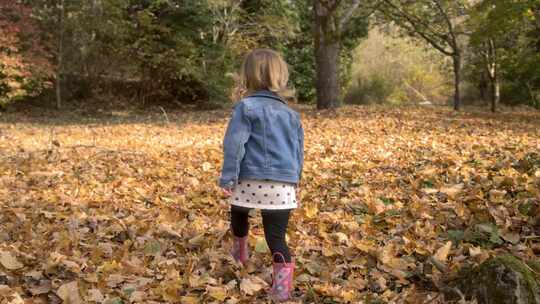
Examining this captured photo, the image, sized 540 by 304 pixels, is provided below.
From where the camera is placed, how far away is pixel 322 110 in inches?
567

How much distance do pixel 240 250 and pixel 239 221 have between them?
0.91ft

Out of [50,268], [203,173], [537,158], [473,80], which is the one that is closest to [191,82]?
[473,80]

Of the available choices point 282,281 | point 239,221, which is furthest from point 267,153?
point 282,281

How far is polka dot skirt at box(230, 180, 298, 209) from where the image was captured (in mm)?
2926

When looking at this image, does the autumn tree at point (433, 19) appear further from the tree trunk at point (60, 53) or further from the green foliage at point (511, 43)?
the tree trunk at point (60, 53)

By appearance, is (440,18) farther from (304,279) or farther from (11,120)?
(304,279)

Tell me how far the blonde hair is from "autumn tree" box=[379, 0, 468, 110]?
49.0 ft

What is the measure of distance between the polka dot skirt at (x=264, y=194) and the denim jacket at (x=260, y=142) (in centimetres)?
5

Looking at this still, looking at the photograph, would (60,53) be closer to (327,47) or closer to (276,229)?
(327,47)

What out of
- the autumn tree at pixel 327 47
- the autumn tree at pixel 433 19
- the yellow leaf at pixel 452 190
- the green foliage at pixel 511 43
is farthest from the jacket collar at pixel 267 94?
the autumn tree at pixel 433 19

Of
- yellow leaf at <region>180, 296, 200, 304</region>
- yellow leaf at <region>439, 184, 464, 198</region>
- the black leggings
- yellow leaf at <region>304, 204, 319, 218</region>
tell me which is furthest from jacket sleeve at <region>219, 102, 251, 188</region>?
yellow leaf at <region>439, 184, 464, 198</region>

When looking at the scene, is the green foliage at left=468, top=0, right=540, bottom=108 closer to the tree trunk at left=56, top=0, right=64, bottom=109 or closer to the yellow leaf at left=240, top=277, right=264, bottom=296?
the yellow leaf at left=240, top=277, right=264, bottom=296

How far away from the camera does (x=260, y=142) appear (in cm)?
290

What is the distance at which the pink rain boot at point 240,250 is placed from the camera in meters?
3.39
